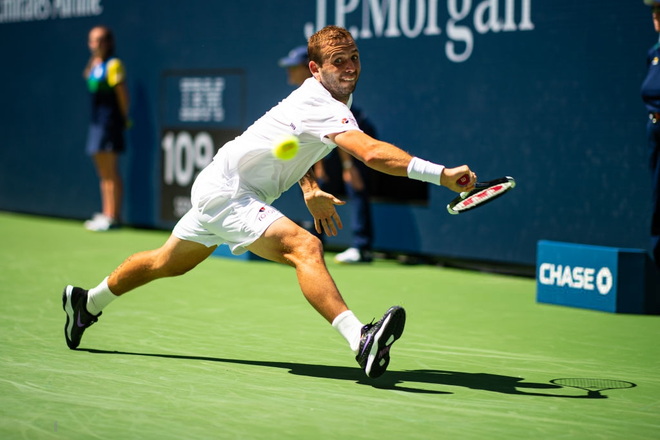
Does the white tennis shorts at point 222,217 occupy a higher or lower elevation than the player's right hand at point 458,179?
lower

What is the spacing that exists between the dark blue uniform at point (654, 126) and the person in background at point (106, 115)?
262 inches

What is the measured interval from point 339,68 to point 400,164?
70 centimetres

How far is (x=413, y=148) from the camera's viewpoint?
381 inches

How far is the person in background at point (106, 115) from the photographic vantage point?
11.8 metres

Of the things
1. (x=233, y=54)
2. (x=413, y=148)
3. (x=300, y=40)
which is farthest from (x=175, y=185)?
(x=413, y=148)

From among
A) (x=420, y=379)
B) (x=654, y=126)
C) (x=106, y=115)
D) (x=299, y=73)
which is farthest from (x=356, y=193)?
(x=420, y=379)

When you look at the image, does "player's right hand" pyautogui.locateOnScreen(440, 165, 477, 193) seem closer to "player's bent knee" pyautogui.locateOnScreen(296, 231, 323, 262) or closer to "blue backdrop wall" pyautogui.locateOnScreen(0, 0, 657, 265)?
"player's bent knee" pyautogui.locateOnScreen(296, 231, 323, 262)

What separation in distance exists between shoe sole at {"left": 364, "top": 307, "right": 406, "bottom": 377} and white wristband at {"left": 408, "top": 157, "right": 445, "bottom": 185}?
628mm

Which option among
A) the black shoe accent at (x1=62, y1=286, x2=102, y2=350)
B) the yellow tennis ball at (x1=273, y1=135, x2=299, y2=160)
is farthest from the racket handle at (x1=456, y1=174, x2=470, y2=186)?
the black shoe accent at (x1=62, y1=286, x2=102, y2=350)

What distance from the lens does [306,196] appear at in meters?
5.28

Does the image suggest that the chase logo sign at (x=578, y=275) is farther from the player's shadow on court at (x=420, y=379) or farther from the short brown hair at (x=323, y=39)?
the short brown hair at (x=323, y=39)

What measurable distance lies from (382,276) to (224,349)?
3.35 m

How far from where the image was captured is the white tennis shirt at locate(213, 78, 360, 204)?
496 centimetres

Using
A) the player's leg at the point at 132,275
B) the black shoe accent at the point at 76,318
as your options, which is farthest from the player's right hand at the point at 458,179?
the black shoe accent at the point at 76,318
